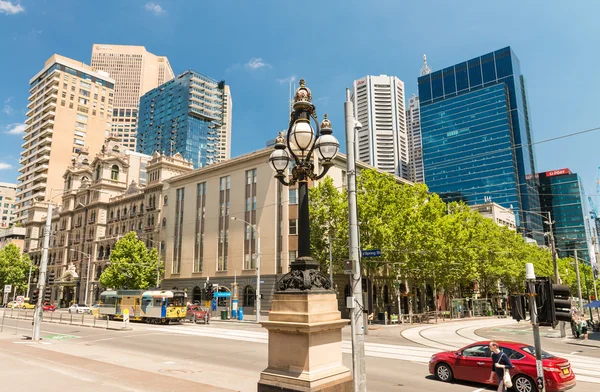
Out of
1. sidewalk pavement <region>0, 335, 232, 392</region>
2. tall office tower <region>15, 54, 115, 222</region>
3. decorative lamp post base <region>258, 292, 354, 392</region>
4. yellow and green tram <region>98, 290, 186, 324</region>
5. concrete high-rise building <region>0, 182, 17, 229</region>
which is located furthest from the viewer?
concrete high-rise building <region>0, 182, 17, 229</region>

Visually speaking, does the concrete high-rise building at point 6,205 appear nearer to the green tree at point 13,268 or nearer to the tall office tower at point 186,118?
the tall office tower at point 186,118

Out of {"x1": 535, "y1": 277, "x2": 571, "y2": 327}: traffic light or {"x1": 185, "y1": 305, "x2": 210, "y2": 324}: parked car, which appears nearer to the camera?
{"x1": 535, "y1": 277, "x2": 571, "y2": 327}: traffic light

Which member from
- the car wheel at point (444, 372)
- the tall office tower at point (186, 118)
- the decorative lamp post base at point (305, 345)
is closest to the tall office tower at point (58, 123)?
the tall office tower at point (186, 118)

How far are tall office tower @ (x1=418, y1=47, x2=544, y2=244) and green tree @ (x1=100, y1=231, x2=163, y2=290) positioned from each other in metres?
125

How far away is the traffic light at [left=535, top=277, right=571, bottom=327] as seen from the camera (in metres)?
7.85

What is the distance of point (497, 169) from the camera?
15750 cm

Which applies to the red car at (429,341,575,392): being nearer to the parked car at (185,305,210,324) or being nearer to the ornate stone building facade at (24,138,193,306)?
the parked car at (185,305,210,324)

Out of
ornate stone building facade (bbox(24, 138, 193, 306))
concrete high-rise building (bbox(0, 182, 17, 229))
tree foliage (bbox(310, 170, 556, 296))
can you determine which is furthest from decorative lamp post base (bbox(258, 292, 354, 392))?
concrete high-rise building (bbox(0, 182, 17, 229))

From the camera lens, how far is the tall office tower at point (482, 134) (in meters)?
156

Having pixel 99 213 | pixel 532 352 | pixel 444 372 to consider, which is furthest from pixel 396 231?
pixel 99 213

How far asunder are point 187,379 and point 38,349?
1005cm

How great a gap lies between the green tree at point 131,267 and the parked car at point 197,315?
16787mm

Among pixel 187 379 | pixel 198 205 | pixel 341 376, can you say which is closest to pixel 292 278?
pixel 341 376

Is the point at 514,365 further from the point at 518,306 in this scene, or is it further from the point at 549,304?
the point at 549,304
